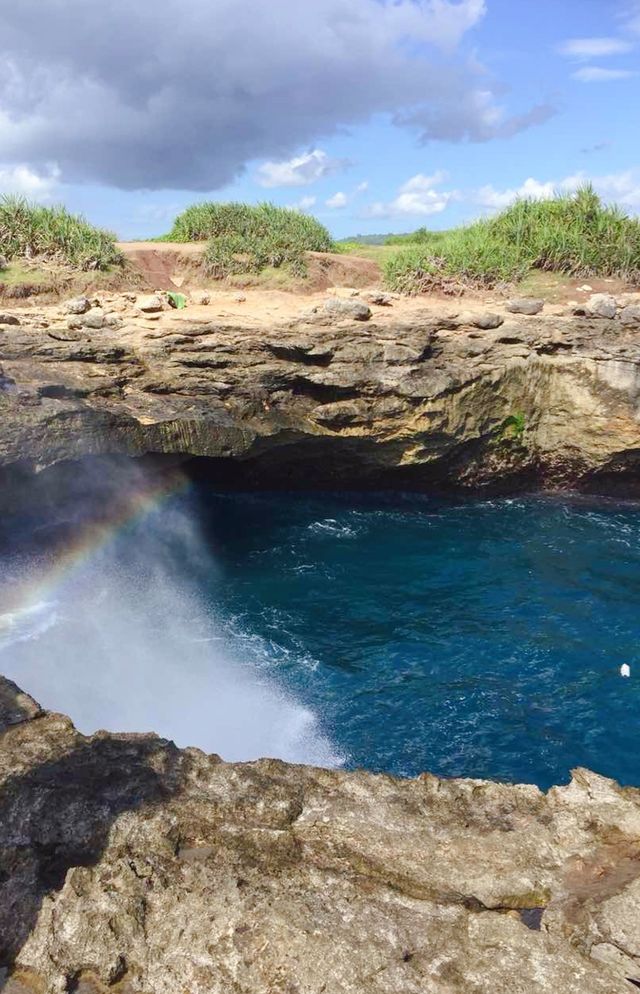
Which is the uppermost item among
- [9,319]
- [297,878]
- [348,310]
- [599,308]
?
[9,319]

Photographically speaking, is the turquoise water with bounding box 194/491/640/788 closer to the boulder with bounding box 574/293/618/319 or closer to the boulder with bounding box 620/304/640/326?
the boulder with bounding box 620/304/640/326

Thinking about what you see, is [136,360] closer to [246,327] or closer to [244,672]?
[246,327]

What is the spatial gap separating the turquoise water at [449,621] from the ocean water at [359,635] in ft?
0.15

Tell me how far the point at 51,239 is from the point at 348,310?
35.7 feet

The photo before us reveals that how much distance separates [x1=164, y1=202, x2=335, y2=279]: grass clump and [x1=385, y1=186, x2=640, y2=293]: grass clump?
371 centimetres

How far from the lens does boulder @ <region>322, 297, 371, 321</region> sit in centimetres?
2102

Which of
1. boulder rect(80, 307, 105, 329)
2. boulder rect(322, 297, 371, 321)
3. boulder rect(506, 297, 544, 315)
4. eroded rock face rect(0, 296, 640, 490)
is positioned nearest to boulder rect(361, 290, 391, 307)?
eroded rock face rect(0, 296, 640, 490)

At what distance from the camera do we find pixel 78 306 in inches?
810

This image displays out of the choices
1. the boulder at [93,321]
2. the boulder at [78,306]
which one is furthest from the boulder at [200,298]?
the boulder at [93,321]

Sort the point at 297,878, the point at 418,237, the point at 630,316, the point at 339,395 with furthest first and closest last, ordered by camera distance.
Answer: the point at 418,237 → the point at 630,316 → the point at 339,395 → the point at 297,878

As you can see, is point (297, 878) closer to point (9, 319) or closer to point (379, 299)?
point (9, 319)

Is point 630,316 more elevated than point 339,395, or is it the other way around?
point 630,316

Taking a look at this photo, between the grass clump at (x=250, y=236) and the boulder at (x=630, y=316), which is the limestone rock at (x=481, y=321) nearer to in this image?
the boulder at (x=630, y=316)

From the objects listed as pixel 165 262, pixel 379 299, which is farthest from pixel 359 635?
A: pixel 165 262
